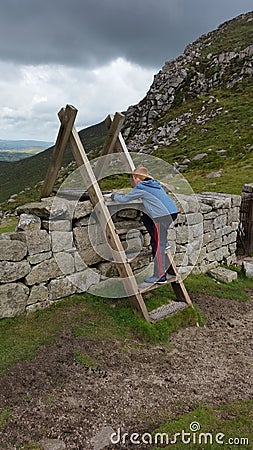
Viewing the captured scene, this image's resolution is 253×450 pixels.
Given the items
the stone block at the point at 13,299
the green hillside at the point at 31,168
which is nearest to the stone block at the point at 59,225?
the stone block at the point at 13,299

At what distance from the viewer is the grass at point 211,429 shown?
12.1 ft

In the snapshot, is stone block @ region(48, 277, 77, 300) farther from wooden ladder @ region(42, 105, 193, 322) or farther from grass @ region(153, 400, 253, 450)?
grass @ region(153, 400, 253, 450)

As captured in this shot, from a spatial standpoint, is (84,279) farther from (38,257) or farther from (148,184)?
(148,184)

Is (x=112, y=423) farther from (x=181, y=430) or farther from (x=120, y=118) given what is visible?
(x=120, y=118)

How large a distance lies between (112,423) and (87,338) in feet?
4.78

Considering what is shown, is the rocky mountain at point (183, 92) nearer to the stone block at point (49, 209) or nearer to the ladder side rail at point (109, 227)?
the ladder side rail at point (109, 227)

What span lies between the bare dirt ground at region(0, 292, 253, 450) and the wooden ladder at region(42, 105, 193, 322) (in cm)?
62

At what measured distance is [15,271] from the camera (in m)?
5.51

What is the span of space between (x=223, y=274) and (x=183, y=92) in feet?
173

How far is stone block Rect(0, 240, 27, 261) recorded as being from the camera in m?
5.37

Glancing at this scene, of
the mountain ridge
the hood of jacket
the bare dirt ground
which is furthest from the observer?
the mountain ridge

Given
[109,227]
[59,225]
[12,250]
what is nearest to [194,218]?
[109,227]

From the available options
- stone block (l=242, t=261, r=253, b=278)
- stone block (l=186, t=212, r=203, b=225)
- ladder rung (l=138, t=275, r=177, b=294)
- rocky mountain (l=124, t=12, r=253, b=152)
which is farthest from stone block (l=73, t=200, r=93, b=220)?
rocky mountain (l=124, t=12, r=253, b=152)

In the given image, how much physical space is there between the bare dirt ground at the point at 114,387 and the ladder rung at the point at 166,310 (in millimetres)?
388
